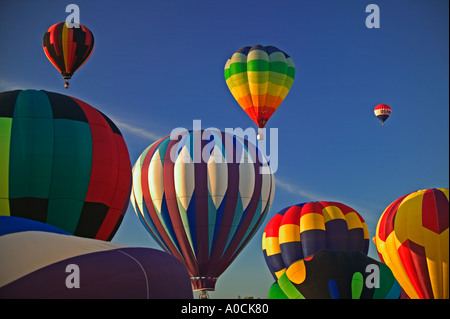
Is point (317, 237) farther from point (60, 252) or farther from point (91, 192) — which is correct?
point (60, 252)

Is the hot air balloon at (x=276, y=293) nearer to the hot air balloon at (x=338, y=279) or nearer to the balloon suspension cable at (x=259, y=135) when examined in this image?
the hot air balloon at (x=338, y=279)

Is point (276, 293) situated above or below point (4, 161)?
below

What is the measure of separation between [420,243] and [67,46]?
1241 centimetres

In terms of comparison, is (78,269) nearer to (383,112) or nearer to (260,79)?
(260,79)

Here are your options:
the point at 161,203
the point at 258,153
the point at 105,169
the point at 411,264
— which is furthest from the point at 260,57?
the point at 105,169

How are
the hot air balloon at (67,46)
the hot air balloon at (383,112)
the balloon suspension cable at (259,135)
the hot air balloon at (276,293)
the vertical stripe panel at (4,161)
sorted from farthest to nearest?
the hot air balloon at (383,112), the balloon suspension cable at (259,135), the hot air balloon at (67,46), the hot air balloon at (276,293), the vertical stripe panel at (4,161)

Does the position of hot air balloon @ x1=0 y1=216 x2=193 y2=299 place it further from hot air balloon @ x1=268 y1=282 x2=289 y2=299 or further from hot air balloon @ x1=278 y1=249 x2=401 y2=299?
hot air balloon @ x1=268 y1=282 x2=289 y2=299

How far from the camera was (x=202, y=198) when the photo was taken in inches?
846

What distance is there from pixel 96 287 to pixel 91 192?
6728 mm

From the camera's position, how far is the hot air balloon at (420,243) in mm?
17531

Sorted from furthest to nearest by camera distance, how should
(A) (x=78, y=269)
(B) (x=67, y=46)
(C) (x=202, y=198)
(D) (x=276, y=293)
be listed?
(C) (x=202, y=198) < (B) (x=67, y=46) < (D) (x=276, y=293) < (A) (x=78, y=269)

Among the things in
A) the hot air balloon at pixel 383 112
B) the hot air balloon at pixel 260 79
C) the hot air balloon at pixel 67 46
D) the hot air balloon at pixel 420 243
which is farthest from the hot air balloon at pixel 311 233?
the hot air balloon at pixel 67 46

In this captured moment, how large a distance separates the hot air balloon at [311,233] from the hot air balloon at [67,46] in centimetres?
896

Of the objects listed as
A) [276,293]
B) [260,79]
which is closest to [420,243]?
[276,293]
